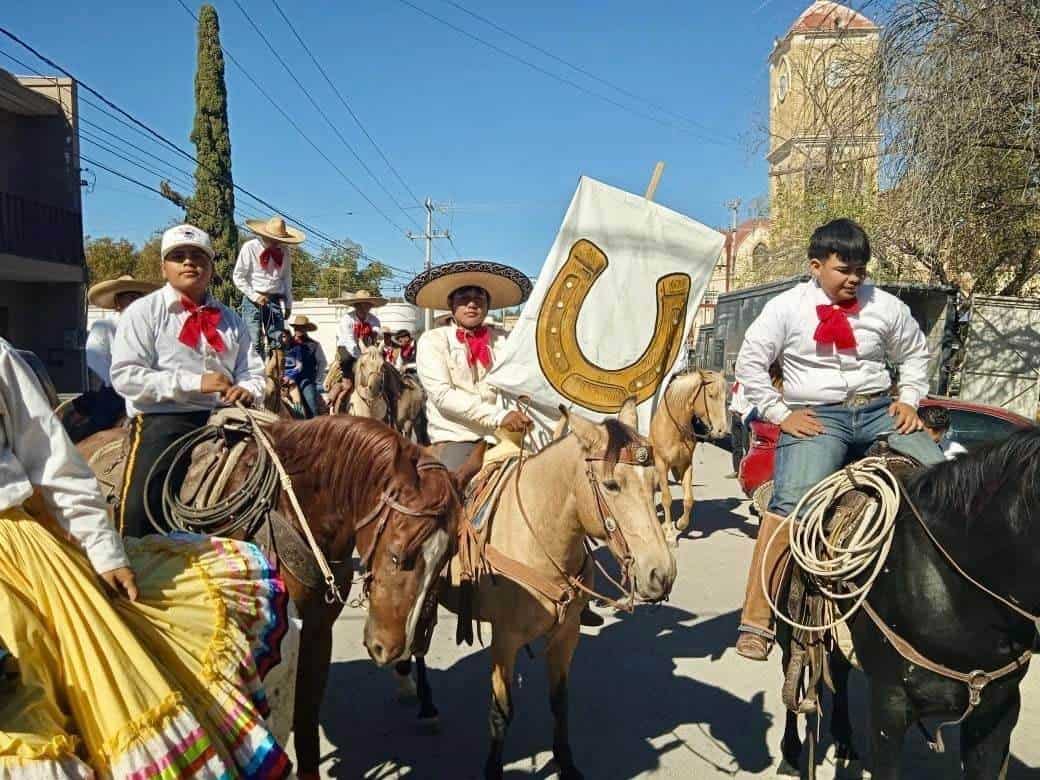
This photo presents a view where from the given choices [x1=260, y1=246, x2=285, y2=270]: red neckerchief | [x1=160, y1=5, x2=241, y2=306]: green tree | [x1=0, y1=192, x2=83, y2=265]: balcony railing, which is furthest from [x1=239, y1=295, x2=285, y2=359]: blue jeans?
[x1=160, y1=5, x2=241, y2=306]: green tree

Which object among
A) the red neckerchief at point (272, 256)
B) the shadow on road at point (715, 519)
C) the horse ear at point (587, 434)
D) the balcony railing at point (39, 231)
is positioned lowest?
the shadow on road at point (715, 519)

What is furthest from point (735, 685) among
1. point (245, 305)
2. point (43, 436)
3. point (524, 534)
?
point (245, 305)

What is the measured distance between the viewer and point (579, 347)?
4340 millimetres

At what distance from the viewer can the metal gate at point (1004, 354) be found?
13.0m

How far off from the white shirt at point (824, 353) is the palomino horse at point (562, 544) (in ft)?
2.14

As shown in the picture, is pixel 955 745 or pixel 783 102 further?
pixel 783 102

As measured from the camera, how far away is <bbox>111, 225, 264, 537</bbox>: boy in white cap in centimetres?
330

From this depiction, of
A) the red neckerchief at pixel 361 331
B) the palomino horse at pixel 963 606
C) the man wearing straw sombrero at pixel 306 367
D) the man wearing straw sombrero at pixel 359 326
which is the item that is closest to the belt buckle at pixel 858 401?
the palomino horse at pixel 963 606

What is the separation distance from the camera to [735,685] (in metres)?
4.68

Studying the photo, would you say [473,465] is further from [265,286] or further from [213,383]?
[265,286]

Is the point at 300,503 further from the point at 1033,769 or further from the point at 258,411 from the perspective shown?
the point at 1033,769

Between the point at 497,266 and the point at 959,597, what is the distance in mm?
3154

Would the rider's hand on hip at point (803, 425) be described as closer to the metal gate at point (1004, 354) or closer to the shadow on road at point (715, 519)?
the shadow on road at point (715, 519)

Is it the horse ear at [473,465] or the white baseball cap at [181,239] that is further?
the horse ear at [473,465]
